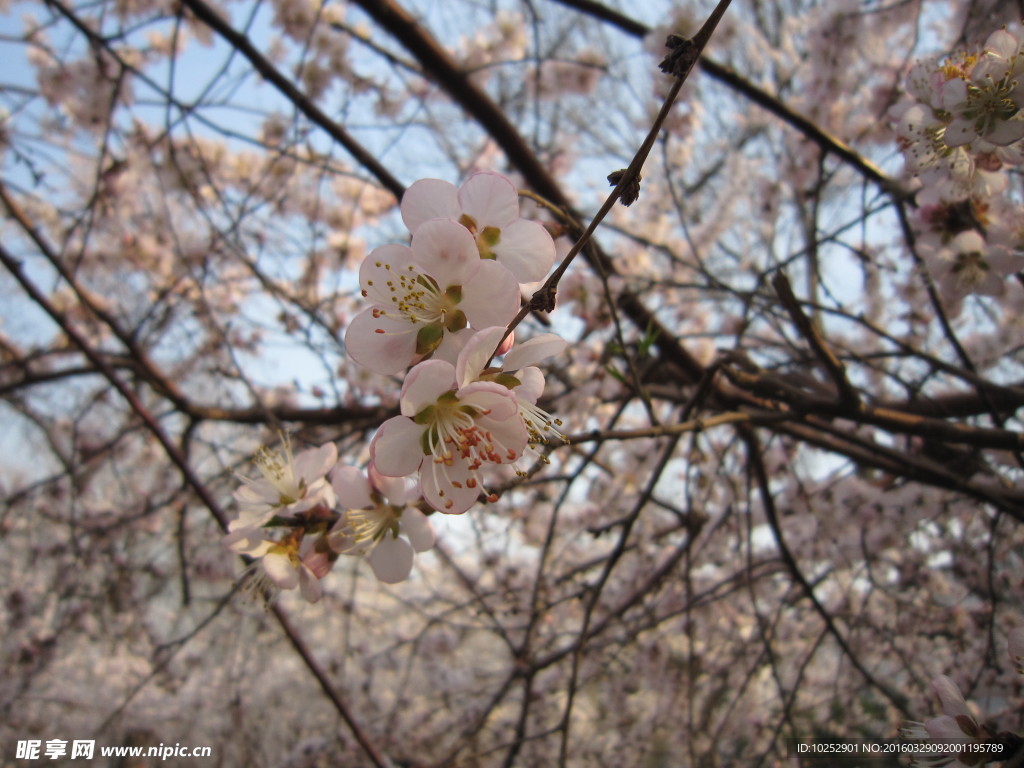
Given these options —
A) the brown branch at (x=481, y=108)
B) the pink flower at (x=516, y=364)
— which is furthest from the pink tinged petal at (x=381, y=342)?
the brown branch at (x=481, y=108)

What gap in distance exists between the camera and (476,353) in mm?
647

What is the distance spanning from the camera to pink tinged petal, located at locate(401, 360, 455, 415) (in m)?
0.65

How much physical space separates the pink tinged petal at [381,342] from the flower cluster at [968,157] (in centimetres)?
102

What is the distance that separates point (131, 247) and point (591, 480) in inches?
144

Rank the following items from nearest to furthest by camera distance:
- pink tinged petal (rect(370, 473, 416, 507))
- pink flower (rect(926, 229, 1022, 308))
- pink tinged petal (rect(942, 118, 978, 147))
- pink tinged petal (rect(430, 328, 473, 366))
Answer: pink tinged petal (rect(430, 328, 473, 366)) < pink tinged petal (rect(370, 473, 416, 507)) < pink tinged petal (rect(942, 118, 978, 147)) < pink flower (rect(926, 229, 1022, 308))

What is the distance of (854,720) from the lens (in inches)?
145

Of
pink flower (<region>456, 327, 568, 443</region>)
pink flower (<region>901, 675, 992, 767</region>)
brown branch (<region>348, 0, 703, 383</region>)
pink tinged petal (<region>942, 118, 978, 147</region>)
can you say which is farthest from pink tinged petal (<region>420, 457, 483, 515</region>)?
brown branch (<region>348, 0, 703, 383</region>)

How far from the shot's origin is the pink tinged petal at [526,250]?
2.49ft

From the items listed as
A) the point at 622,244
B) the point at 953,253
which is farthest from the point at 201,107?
the point at 622,244

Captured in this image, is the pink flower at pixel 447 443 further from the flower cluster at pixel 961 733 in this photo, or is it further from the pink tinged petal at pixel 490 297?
the flower cluster at pixel 961 733

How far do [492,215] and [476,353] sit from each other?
23 cm

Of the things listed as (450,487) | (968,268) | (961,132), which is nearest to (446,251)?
(450,487)

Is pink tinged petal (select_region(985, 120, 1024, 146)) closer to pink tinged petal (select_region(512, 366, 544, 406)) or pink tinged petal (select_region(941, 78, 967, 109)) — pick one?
pink tinged petal (select_region(941, 78, 967, 109))

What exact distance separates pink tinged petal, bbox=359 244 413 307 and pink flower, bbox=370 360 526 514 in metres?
0.15
